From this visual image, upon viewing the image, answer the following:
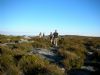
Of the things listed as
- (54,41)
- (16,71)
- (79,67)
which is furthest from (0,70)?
(54,41)

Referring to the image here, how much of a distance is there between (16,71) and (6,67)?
803mm

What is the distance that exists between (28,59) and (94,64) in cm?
482

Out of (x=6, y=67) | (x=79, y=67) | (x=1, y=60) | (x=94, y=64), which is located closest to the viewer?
(x=6, y=67)

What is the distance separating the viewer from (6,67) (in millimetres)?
9406

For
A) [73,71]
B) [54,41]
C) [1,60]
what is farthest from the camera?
[54,41]

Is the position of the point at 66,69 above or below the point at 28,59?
below

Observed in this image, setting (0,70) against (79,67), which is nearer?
(0,70)

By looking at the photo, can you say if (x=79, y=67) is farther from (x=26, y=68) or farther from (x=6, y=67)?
(x=6, y=67)

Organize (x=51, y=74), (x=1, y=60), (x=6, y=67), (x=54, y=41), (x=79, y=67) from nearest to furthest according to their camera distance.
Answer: (x=51, y=74)
(x=6, y=67)
(x=1, y=60)
(x=79, y=67)
(x=54, y=41)

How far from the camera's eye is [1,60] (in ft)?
34.1

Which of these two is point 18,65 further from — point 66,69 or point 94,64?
point 94,64

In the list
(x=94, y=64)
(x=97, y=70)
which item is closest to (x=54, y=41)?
(x=94, y=64)

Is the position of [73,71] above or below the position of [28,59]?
below

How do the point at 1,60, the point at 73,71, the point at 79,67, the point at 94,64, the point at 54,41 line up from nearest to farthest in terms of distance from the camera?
the point at 1,60
the point at 73,71
the point at 79,67
the point at 94,64
the point at 54,41
